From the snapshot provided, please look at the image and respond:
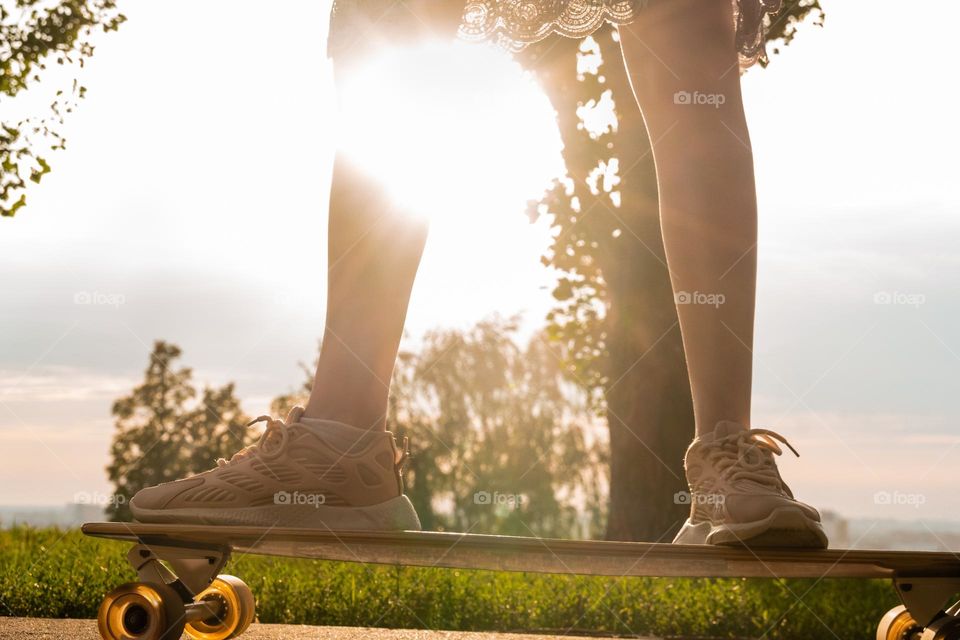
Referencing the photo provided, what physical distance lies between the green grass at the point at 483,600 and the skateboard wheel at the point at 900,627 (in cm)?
128

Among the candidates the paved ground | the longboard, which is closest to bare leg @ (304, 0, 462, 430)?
the longboard

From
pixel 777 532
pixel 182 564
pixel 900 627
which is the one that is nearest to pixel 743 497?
pixel 777 532

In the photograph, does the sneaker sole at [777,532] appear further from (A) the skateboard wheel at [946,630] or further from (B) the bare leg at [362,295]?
(B) the bare leg at [362,295]

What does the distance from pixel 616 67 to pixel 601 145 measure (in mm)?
504

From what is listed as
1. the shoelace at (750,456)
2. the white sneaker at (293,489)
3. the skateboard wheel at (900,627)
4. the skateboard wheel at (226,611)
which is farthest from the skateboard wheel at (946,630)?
the skateboard wheel at (226,611)

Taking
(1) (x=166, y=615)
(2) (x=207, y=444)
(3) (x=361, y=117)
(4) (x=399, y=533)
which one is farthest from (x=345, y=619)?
(2) (x=207, y=444)

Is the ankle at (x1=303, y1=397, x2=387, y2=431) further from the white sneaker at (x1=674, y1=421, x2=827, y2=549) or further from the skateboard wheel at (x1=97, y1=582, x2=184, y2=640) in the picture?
the white sneaker at (x1=674, y1=421, x2=827, y2=549)

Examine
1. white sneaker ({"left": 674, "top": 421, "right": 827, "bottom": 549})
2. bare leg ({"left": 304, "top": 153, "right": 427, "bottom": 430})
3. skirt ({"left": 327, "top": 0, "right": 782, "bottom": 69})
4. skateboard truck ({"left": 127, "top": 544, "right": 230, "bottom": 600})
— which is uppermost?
skirt ({"left": 327, "top": 0, "right": 782, "bottom": 69})

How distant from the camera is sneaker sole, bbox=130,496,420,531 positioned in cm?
192

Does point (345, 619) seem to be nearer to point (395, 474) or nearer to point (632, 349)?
point (395, 474)

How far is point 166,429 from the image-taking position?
41.2 ft

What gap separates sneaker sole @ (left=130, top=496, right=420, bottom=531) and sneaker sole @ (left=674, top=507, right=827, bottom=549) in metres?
0.71

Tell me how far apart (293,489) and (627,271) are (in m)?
4.25

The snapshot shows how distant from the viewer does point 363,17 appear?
2.11 meters
